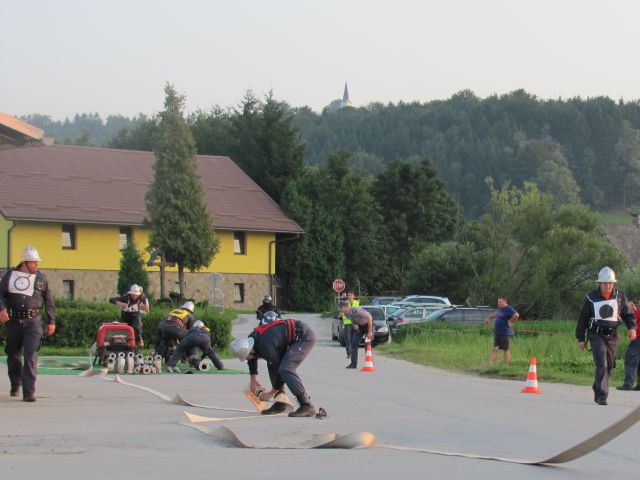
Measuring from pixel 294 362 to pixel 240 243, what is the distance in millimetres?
56051

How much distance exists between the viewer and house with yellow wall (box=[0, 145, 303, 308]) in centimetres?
6272

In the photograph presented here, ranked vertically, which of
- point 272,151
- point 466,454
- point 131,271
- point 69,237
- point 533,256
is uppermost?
point 272,151

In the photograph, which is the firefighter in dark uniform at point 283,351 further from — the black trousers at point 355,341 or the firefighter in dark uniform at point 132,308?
the black trousers at point 355,341

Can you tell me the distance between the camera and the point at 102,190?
66312 millimetres

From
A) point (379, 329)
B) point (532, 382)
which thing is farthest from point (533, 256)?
point (532, 382)

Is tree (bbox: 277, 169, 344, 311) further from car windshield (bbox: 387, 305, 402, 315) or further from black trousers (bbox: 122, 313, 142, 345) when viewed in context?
black trousers (bbox: 122, 313, 142, 345)

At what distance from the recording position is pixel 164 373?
23.1m

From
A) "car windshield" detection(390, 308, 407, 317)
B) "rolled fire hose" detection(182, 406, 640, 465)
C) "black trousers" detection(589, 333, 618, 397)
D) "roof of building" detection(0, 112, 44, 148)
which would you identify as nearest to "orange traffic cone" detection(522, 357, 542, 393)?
"black trousers" detection(589, 333, 618, 397)

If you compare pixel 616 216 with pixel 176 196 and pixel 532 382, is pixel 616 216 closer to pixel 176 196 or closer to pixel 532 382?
pixel 176 196

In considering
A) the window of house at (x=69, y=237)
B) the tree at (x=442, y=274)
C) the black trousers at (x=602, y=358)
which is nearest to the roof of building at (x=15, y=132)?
the black trousers at (x=602, y=358)

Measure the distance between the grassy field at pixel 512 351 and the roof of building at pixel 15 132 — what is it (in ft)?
38.8

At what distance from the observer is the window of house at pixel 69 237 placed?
64.1 metres

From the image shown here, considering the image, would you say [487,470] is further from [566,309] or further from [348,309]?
[566,309]

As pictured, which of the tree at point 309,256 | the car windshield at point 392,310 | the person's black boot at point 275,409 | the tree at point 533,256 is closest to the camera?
the person's black boot at point 275,409
